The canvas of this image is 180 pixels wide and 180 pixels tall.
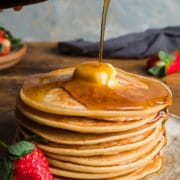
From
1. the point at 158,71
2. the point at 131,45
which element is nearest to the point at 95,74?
the point at 158,71

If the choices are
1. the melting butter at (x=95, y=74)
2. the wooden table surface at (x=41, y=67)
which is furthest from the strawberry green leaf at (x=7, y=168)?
the wooden table surface at (x=41, y=67)

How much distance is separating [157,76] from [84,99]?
1.00 meters

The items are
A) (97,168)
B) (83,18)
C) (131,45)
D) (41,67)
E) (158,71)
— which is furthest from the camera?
(83,18)

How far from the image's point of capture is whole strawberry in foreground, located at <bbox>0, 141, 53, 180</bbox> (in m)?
1.12

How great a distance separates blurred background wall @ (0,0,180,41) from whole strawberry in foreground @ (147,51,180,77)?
42.8 inches

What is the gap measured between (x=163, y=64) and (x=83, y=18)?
1266 millimetres

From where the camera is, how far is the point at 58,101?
1.25m

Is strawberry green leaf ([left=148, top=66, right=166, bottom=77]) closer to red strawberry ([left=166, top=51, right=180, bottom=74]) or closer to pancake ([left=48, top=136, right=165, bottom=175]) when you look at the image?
red strawberry ([left=166, top=51, right=180, bottom=74])

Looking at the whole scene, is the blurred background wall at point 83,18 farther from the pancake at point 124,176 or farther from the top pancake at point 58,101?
the pancake at point 124,176

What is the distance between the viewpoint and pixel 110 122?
120 cm

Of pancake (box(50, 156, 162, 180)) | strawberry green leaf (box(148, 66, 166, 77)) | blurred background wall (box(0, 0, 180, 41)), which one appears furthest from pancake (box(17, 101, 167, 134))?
A: blurred background wall (box(0, 0, 180, 41))

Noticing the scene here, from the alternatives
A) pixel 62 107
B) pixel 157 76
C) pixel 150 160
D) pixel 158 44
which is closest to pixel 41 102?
pixel 62 107

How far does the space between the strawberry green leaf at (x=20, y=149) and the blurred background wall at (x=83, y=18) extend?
7.32 ft

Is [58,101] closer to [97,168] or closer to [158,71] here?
[97,168]
